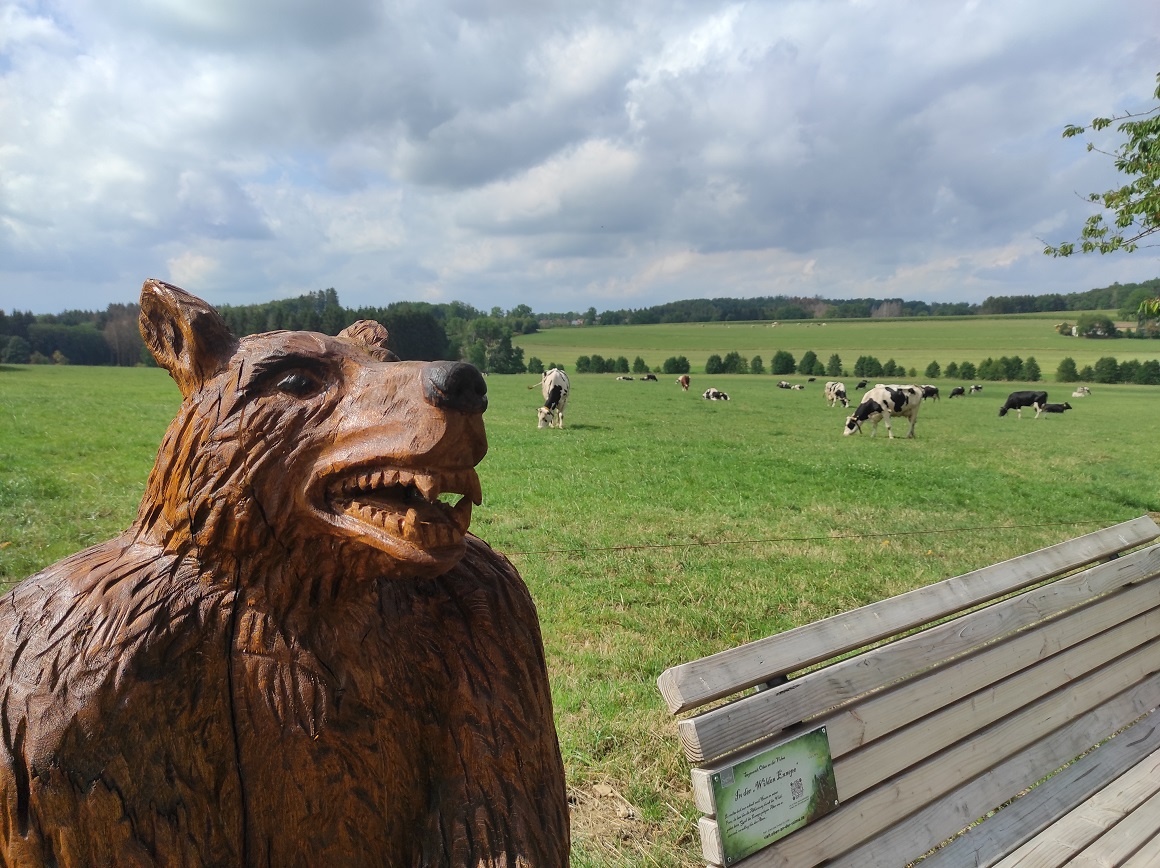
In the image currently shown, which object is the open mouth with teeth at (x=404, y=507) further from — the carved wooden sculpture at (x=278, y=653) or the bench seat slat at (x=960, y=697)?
the bench seat slat at (x=960, y=697)

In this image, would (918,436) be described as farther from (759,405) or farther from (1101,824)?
(1101,824)

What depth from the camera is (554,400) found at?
15547 mm

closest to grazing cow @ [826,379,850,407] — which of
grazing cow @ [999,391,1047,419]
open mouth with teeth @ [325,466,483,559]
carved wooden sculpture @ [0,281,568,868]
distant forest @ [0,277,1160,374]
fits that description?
grazing cow @ [999,391,1047,419]

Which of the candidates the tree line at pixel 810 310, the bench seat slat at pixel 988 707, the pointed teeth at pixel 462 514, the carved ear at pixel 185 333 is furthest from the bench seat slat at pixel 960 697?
the tree line at pixel 810 310

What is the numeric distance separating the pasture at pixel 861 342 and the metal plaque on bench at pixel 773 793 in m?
47.9

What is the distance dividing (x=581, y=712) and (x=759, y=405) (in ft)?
72.6

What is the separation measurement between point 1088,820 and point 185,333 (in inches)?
115

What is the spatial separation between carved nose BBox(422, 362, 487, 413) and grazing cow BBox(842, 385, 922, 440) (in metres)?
16.5

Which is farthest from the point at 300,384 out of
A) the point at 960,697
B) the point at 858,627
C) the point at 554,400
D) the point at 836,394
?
the point at 836,394

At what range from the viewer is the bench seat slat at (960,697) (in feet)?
6.45

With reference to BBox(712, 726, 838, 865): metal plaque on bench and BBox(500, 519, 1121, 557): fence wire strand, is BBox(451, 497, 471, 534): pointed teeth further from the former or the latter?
BBox(500, 519, 1121, 557): fence wire strand

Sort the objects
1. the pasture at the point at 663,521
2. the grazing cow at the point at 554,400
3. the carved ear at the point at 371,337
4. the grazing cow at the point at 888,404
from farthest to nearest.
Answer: the grazing cow at the point at 888,404, the grazing cow at the point at 554,400, the pasture at the point at 663,521, the carved ear at the point at 371,337

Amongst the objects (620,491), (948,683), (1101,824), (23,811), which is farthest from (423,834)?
(620,491)

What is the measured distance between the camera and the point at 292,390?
112cm
